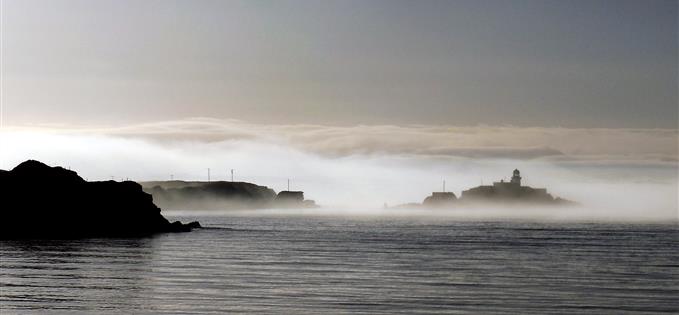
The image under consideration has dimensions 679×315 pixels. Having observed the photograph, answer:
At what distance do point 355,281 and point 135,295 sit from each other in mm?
15644

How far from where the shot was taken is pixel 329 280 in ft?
201

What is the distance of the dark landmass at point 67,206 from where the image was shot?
454 feet

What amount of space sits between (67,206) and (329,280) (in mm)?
95988

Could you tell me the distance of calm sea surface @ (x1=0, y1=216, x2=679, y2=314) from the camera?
155 ft

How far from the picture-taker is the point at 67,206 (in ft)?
483

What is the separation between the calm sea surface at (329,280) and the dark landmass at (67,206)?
3793 centimetres

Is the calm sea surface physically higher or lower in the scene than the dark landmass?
lower

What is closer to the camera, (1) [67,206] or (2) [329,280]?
(2) [329,280]

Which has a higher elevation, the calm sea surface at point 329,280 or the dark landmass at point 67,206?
the dark landmass at point 67,206

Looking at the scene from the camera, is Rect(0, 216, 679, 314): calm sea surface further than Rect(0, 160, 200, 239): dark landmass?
No

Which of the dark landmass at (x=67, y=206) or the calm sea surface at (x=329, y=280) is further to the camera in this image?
the dark landmass at (x=67, y=206)

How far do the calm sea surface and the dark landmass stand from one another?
37.9 m

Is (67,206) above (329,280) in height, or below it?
above

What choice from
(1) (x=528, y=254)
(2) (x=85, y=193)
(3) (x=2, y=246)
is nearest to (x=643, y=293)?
(1) (x=528, y=254)
